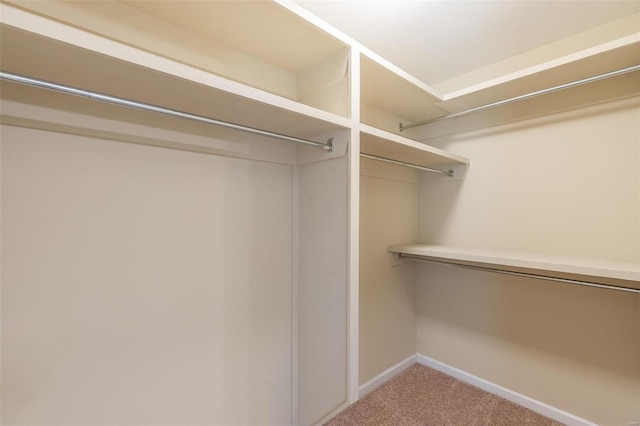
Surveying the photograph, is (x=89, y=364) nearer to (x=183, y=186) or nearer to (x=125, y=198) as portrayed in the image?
(x=125, y=198)

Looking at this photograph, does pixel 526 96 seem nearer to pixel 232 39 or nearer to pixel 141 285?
pixel 232 39

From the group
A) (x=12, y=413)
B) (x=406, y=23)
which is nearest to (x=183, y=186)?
(x=12, y=413)

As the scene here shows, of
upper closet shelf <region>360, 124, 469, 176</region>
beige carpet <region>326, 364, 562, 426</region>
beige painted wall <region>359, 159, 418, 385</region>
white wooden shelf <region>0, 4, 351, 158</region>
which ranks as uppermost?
white wooden shelf <region>0, 4, 351, 158</region>

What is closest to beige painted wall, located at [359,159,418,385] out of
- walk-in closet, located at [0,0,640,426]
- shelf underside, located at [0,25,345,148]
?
walk-in closet, located at [0,0,640,426]

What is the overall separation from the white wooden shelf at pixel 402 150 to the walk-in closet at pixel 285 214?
0.06 feet

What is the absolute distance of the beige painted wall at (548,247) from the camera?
1448mm

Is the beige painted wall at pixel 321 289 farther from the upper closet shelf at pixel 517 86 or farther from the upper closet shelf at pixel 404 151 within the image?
the upper closet shelf at pixel 517 86

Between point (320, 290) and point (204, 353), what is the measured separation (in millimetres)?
605

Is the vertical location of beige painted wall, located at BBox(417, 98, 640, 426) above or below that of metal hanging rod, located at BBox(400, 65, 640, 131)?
below

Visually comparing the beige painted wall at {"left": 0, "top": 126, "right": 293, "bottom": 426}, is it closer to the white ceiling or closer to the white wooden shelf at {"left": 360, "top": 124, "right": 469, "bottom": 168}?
the white wooden shelf at {"left": 360, "top": 124, "right": 469, "bottom": 168}

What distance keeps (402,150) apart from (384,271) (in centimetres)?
90

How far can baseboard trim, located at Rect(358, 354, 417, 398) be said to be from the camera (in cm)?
188

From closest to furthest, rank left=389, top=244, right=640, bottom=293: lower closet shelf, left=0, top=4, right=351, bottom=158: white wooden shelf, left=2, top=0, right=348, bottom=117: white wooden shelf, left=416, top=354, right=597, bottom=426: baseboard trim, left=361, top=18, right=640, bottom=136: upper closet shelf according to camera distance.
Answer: left=0, top=4, right=351, bottom=158: white wooden shelf
left=2, top=0, right=348, bottom=117: white wooden shelf
left=389, top=244, right=640, bottom=293: lower closet shelf
left=361, top=18, right=640, bottom=136: upper closet shelf
left=416, top=354, right=597, bottom=426: baseboard trim

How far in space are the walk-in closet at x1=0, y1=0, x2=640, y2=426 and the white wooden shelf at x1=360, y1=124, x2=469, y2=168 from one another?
0.06ft
